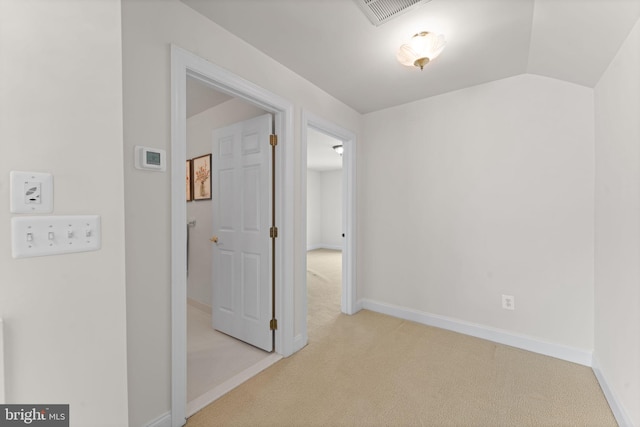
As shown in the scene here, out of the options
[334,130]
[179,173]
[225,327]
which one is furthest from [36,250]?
[334,130]

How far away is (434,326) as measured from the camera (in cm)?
283

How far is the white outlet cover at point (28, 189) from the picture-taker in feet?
2.66

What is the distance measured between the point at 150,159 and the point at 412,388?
2149 millimetres

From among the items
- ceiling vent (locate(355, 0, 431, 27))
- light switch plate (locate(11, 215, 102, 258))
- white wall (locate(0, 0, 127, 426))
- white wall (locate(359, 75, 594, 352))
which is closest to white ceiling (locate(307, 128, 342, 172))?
white wall (locate(359, 75, 594, 352))

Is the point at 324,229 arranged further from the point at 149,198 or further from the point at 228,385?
the point at 149,198

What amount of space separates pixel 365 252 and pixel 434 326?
3.53 ft

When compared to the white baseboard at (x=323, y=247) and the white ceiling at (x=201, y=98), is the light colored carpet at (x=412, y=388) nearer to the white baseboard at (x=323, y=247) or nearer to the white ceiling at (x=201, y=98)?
the white ceiling at (x=201, y=98)

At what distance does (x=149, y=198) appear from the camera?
143 centimetres

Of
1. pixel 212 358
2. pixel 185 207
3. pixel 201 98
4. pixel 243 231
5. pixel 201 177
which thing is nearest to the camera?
pixel 185 207

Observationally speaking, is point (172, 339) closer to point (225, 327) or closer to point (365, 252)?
point (225, 327)

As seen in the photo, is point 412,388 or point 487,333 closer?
point 412,388

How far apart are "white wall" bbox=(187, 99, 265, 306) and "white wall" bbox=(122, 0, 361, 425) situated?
152cm

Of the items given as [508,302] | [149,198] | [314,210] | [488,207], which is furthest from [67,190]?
[314,210]

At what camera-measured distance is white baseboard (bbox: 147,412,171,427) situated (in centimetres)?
144
